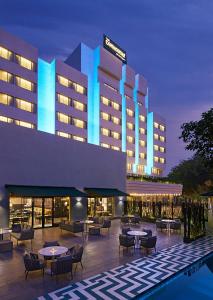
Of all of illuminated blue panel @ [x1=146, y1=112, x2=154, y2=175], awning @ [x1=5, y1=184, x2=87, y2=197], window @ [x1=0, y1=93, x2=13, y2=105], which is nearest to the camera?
awning @ [x1=5, y1=184, x2=87, y2=197]

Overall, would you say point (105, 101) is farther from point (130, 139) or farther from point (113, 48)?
point (113, 48)

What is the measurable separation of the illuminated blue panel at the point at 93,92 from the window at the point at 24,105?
14149 millimetres

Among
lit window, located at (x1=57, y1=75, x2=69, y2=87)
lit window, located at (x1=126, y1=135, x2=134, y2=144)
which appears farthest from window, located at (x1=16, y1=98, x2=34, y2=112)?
lit window, located at (x1=126, y1=135, x2=134, y2=144)

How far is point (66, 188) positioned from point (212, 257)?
A: 12283 millimetres

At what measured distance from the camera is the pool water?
9992 millimetres

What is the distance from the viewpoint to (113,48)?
56.9 metres

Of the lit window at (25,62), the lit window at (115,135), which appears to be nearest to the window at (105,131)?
the lit window at (115,135)

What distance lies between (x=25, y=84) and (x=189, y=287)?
3554 cm

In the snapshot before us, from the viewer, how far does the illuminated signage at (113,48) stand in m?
55.2

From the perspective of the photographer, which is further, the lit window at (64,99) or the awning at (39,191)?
the lit window at (64,99)

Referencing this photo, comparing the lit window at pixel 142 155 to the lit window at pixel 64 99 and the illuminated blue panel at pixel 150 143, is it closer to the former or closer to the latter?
the illuminated blue panel at pixel 150 143

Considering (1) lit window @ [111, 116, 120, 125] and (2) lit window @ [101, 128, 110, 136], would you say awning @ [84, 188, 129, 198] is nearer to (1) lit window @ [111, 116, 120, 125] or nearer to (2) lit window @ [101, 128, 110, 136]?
(2) lit window @ [101, 128, 110, 136]

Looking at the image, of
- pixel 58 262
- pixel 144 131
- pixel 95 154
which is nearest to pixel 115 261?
pixel 58 262

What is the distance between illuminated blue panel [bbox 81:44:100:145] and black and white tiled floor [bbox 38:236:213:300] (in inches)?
1498
